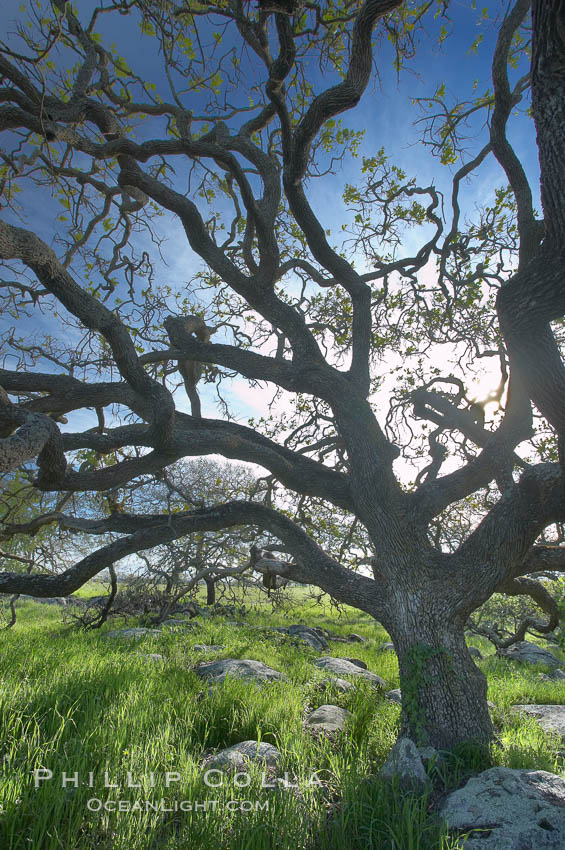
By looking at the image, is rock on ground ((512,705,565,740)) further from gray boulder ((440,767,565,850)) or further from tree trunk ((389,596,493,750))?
gray boulder ((440,767,565,850))

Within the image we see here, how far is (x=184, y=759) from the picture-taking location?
2852 millimetres

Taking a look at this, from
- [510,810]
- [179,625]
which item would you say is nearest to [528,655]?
[179,625]

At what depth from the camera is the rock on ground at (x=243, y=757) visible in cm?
298

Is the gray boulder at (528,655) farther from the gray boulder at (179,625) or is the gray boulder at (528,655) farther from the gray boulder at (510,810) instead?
the gray boulder at (510,810)

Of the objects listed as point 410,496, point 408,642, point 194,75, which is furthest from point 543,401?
point 194,75

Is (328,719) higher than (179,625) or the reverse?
the reverse

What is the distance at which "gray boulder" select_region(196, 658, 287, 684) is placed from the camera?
5121mm

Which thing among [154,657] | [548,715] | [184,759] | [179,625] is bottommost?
[548,715]

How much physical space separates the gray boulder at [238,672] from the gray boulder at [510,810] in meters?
2.71

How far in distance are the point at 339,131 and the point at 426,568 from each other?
6653 mm

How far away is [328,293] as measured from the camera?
27.5ft

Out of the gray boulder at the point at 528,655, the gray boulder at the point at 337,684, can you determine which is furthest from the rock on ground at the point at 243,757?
the gray boulder at the point at 528,655

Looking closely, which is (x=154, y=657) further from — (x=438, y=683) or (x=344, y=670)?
(x=438, y=683)

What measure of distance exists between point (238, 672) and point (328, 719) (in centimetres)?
146
